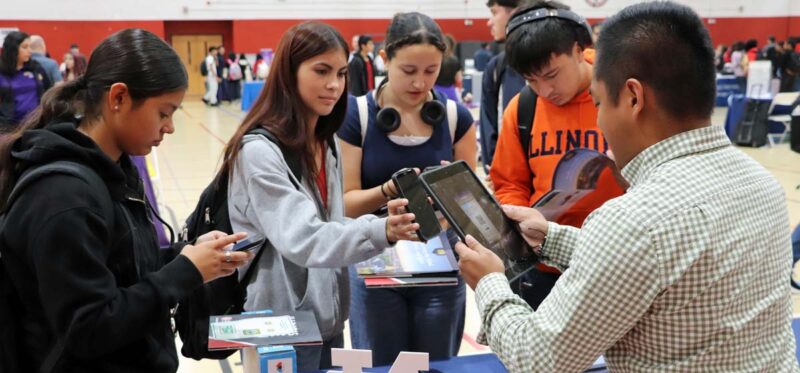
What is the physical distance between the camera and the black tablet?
1709 mm

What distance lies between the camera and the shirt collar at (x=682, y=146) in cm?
128

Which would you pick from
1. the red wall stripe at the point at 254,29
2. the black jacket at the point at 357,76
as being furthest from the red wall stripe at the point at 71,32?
the black jacket at the point at 357,76

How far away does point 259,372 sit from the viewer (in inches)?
64.1

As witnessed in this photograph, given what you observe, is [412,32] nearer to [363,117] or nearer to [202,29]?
[363,117]

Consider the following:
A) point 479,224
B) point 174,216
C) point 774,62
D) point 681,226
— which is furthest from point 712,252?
point 774,62

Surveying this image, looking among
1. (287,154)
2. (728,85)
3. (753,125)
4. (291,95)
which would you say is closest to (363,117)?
(291,95)

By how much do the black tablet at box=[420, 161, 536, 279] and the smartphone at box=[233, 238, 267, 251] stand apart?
51cm

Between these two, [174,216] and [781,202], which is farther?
[174,216]

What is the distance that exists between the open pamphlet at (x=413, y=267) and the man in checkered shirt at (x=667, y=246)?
2.57 feet

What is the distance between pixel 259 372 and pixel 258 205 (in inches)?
20.4

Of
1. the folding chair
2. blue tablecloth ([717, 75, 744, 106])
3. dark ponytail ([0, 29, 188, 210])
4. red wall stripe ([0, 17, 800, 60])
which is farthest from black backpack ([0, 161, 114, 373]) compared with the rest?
red wall stripe ([0, 17, 800, 60])

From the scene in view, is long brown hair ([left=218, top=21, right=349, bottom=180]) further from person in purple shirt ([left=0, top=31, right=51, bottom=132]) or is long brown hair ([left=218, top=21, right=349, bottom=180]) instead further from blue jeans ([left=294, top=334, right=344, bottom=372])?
person in purple shirt ([left=0, top=31, right=51, bottom=132])

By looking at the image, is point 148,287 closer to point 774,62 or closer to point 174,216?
point 174,216

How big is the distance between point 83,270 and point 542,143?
1568mm
